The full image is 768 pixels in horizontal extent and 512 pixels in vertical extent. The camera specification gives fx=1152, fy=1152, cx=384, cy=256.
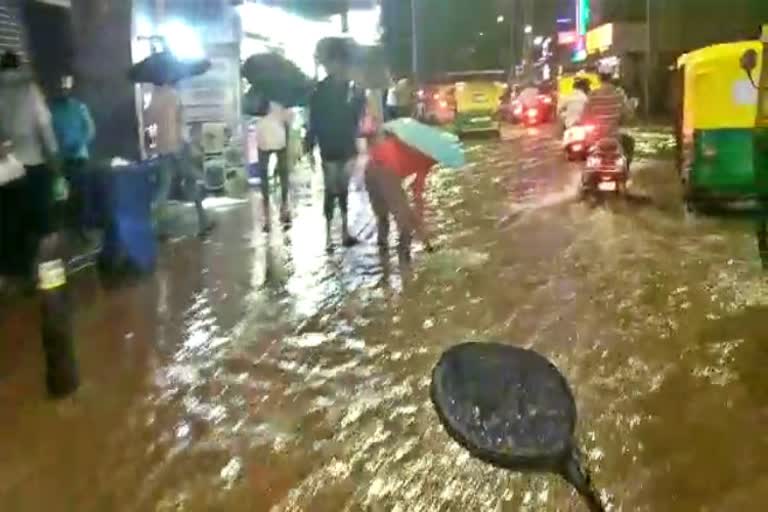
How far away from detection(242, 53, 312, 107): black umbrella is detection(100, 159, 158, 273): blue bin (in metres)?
5.17

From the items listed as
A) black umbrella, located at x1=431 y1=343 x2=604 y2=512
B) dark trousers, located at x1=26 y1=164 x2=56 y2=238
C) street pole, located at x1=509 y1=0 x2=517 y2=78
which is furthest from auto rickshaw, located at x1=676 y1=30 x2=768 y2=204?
street pole, located at x1=509 y1=0 x2=517 y2=78

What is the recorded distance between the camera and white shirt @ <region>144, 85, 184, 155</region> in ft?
48.4

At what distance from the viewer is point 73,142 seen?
1331 cm

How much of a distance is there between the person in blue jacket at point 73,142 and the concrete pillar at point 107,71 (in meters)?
2.58

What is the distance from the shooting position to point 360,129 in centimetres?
1338

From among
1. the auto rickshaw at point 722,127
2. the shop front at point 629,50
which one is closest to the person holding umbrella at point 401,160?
the auto rickshaw at point 722,127

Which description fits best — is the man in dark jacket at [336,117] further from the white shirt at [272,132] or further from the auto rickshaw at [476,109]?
the auto rickshaw at [476,109]

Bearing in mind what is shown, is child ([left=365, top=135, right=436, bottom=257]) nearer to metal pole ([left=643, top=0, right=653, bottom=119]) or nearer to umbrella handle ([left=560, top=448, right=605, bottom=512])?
umbrella handle ([left=560, top=448, right=605, bottom=512])

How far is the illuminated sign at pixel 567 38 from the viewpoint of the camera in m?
72.4

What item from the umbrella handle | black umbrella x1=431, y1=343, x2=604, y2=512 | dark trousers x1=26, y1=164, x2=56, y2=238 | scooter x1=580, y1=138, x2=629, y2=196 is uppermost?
black umbrella x1=431, y1=343, x2=604, y2=512

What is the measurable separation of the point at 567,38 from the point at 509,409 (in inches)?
2963

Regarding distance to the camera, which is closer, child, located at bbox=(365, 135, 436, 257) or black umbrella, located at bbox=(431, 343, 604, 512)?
black umbrella, located at bbox=(431, 343, 604, 512)

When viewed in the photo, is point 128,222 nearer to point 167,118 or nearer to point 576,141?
point 167,118

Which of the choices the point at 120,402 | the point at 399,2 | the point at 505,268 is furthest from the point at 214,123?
the point at 399,2
